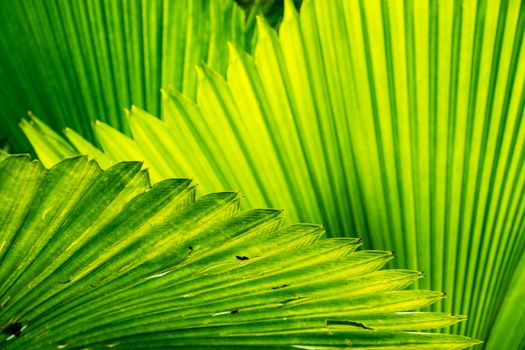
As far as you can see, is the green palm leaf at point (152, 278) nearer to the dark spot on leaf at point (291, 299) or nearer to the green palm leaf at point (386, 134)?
the dark spot on leaf at point (291, 299)

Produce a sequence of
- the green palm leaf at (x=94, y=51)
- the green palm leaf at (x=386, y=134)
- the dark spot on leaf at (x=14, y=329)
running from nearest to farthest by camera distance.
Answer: the dark spot on leaf at (x=14, y=329) → the green palm leaf at (x=386, y=134) → the green palm leaf at (x=94, y=51)

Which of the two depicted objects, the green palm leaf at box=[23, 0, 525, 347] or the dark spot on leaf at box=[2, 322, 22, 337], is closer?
the dark spot on leaf at box=[2, 322, 22, 337]

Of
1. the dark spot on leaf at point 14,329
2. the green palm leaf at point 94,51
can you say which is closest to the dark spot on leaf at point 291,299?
the dark spot on leaf at point 14,329

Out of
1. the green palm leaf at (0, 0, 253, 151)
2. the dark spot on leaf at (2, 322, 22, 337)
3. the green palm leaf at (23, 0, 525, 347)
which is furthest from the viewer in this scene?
the green palm leaf at (0, 0, 253, 151)

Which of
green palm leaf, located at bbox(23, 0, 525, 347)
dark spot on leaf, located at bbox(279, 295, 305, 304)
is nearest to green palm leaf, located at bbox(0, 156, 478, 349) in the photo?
dark spot on leaf, located at bbox(279, 295, 305, 304)

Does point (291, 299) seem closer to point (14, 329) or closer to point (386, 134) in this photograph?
point (14, 329)

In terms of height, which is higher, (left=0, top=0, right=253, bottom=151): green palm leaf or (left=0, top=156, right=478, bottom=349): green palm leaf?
(left=0, top=0, right=253, bottom=151): green palm leaf

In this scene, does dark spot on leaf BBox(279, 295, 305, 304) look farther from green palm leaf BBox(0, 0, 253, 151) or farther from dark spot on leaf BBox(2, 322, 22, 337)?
green palm leaf BBox(0, 0, 253, 151)

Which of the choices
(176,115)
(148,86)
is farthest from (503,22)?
(148,86)

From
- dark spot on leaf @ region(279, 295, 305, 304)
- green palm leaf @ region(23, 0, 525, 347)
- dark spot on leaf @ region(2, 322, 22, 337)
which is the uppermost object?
green palm leaf @ region(23, 0, 525, 347)
